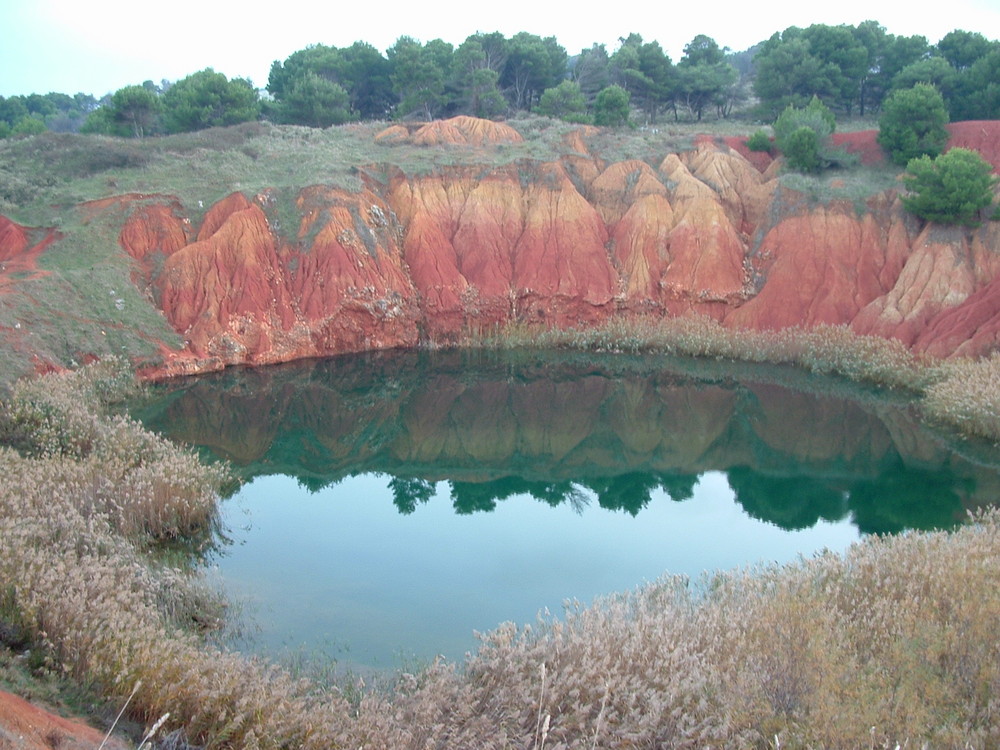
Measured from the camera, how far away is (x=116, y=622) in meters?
7.96

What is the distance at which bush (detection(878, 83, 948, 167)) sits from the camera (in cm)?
3409

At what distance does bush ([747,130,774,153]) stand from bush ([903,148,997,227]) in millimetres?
8686

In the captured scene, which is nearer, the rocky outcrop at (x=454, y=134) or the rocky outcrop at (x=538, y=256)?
the rocky outcrop at (x=538, y=256)

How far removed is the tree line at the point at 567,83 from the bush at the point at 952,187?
13632 mm

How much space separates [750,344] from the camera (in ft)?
96.7

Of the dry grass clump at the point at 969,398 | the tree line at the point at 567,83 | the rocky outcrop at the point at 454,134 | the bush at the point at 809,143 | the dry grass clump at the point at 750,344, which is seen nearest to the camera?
the dry grass clump at the point at 969,398

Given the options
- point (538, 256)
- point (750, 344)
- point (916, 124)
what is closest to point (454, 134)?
point (538, 256)

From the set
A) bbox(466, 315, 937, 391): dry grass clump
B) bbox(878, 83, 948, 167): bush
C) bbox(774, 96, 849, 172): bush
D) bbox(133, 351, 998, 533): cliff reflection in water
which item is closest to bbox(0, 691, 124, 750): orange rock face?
bbox(133, 351, 998, 533): cliff reflection in water

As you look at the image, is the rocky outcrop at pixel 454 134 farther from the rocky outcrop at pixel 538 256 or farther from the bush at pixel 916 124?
the bush at pixel 916 124

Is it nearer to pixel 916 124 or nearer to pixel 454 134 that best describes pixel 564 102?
pixel 454 134

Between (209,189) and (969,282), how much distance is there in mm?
29125

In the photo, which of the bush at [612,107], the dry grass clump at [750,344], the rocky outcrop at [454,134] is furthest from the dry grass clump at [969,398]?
the bush at [612,107]

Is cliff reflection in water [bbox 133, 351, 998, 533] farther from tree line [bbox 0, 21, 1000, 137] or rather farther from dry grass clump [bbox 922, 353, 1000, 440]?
tree line [bbox 0, 21, 1000, 137]

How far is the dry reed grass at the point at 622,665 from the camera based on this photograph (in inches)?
284
